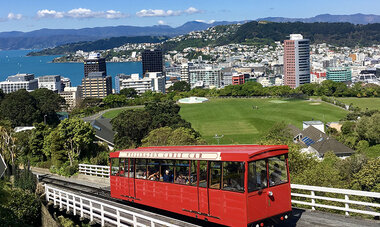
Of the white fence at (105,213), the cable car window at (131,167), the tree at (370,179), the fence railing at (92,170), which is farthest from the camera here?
the tree at (370,179)

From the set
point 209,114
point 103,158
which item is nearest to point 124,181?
point 103,158

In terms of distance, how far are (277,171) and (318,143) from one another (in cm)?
4847

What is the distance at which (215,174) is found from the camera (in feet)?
45.0

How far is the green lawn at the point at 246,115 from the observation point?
81.2 m

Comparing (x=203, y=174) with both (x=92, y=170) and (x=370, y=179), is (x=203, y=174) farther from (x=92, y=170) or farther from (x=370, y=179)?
(x=370, y=179)

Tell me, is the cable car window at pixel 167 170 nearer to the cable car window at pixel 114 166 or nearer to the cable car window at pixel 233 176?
the cable car window at pixel 233 176

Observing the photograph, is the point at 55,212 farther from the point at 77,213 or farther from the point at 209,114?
the point at 209,114

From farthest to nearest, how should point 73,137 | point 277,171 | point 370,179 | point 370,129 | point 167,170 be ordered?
1. point 370,129
2. point 73,137
3. point 370,179
4. point 167,170
5. point 277,171

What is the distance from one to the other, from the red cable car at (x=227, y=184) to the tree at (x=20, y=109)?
208 ft

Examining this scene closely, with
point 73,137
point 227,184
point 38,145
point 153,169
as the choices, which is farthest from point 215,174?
point 38,145

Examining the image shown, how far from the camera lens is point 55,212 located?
2062 cm

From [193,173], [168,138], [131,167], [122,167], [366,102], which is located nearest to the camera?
[193,173]

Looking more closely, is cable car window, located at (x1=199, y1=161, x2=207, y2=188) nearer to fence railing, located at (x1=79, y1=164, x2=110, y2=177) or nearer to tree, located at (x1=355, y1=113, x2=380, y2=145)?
fence railing, located at (x1=79, y1=164, x2=110, y2=177)

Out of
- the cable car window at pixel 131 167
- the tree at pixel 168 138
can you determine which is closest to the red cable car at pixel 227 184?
the cable car window at pixel 131 167
